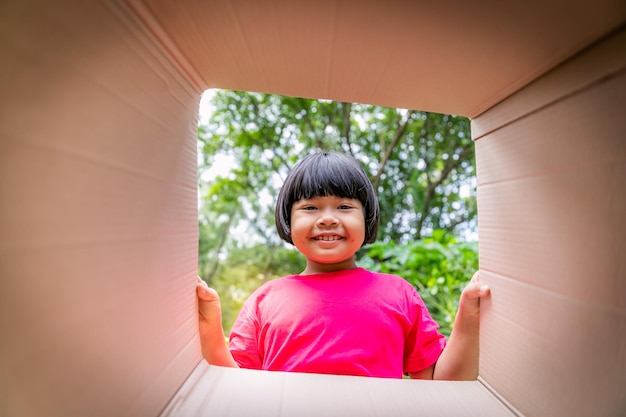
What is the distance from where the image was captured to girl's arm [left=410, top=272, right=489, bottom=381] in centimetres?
68

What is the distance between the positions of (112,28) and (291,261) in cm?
273

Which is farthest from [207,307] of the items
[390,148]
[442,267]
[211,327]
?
[390,148]

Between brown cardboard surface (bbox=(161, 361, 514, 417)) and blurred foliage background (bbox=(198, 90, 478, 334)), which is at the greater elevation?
blurred foliage background (bbox=(198, 90, 478, 334))

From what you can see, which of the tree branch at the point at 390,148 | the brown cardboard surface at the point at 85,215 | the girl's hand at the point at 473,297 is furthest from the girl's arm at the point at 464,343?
the tree branch at the point at 390,148

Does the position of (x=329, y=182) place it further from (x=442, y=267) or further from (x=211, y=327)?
(x=442, y=267)

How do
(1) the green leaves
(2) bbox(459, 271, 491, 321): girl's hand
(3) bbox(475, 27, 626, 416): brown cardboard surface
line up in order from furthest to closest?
1. (1) the green leaves
2. (2) bbox(459, 271, 491, 321): girl's hand
3. (3) bbox(475, 27, 626, 416): brown cardboard surface

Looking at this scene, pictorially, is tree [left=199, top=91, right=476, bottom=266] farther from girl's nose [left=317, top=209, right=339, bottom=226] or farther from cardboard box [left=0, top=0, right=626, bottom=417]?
cardboard box [left=0, top=0, right=626, bottom=417]

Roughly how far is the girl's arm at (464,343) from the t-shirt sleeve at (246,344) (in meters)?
0.36

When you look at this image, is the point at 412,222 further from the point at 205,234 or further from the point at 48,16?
the point at 48,16

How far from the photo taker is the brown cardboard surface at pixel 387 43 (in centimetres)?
41

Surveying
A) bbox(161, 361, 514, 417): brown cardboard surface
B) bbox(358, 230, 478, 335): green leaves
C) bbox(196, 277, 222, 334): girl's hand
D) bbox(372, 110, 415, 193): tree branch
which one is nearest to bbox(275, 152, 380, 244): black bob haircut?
bbox(196, 277, 222, 334): girl's hand

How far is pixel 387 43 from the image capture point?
1.66 ft

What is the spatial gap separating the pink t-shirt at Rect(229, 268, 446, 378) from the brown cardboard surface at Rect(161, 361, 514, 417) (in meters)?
0.12

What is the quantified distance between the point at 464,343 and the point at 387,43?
53cm
